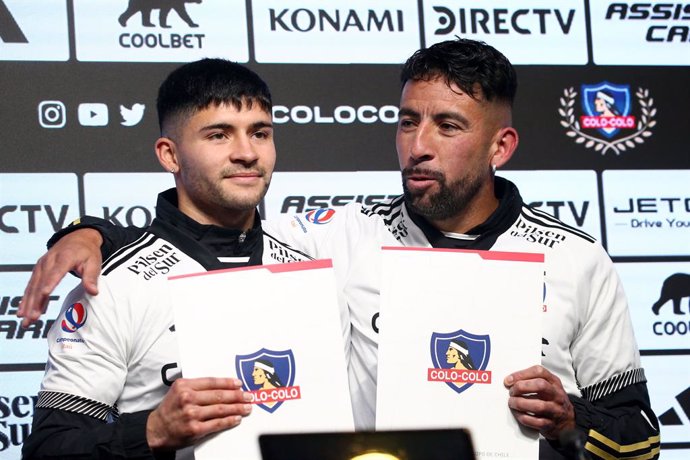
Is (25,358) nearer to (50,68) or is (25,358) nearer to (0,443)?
(0,443)

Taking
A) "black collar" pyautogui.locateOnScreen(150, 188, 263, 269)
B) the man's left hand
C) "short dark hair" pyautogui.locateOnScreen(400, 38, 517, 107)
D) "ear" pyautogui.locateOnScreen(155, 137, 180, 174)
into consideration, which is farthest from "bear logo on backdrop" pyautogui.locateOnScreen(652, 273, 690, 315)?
"ear" pyautogui.locateOnScreen(155, 137, 180, 174)

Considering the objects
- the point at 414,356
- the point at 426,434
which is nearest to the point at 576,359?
the point at 414,356

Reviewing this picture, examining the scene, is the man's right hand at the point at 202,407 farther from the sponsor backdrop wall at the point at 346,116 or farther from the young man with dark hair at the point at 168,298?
the sponsor backdrop wall at the point at 346,116

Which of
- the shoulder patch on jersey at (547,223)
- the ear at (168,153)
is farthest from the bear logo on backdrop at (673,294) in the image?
the ear at (168,153)

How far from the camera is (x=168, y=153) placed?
1.99 meters

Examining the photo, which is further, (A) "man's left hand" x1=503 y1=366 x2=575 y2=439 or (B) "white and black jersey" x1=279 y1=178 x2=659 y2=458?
(B) "white and black jersey" x1=279 y1=178 x2=659 y2=458

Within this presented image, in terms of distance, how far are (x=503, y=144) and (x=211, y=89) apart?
2.12ft

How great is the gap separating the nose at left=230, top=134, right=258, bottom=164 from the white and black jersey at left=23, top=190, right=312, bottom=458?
144 millimetres

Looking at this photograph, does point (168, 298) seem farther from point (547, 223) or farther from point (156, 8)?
point (156, 8)

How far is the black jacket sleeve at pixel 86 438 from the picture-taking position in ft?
5.48

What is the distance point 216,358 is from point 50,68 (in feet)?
4.40

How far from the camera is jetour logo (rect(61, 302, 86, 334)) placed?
70.2 inches

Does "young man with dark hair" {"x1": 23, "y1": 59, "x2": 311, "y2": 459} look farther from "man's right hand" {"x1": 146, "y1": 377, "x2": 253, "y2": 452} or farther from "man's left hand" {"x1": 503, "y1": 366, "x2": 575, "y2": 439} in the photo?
"man's left hand" {"x1": 503, "y1": 366, "x2": 575, "y2": 439}

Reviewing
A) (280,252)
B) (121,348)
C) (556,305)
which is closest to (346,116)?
(280,252)
